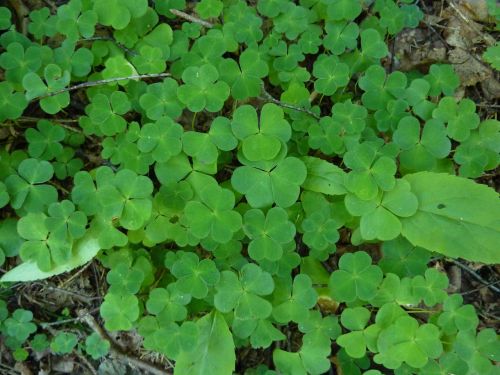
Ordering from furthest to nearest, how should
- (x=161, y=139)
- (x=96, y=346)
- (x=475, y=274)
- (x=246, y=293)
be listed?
(x=475, y=274) < (x=96, y=346) < (x=161, y=139) < (x=246, y=293)

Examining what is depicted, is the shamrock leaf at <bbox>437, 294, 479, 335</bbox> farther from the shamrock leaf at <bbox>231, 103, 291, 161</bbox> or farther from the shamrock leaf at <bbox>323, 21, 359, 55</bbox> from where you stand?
the shamrock leaf at <bbox>323, 21, 359, 55</bbox>

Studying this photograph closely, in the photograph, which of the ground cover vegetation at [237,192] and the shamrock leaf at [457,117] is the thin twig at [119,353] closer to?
the ground cover vegetation at [237,192]

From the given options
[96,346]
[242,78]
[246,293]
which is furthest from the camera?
[96,346]

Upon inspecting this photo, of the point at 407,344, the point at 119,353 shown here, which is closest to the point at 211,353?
the point at 119,353

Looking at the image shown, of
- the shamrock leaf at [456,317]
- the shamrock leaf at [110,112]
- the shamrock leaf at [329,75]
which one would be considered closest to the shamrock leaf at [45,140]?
the shamrock leaf at [110,112]

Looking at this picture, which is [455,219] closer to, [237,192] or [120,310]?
[237,192]

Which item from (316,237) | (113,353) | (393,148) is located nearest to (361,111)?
(393,148)

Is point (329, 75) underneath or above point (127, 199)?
above
